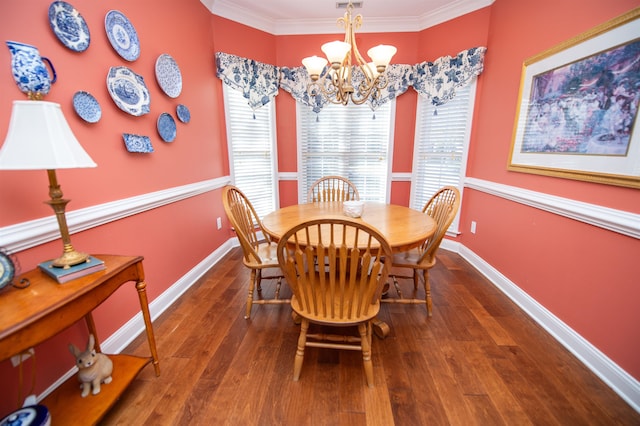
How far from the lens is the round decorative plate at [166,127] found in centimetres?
196

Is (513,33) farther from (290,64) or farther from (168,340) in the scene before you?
(168,340)

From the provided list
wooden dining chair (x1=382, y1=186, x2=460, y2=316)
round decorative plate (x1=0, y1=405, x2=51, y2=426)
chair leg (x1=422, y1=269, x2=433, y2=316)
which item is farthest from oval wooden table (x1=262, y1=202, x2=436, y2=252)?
round decorative plate (x1=0, y1=405, x2=51, y2=426)

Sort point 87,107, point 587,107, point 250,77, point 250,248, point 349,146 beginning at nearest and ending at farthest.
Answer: point 87,107
point 587,107
point 250,248
point 250,77
point 349,146

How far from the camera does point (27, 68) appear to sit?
3.41ft

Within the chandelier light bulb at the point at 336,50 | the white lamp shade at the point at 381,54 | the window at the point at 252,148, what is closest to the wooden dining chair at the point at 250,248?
the chandelier light bulb at the point at 336,50

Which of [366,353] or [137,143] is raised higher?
[137,143]

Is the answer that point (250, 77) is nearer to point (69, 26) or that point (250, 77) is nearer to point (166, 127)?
point (166, 127)

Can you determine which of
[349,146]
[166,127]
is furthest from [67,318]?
[349,146]

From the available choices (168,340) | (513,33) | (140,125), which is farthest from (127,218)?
(513,33)

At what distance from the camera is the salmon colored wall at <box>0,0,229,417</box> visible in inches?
44.0

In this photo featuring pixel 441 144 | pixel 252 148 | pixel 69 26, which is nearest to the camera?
pixel 69 26

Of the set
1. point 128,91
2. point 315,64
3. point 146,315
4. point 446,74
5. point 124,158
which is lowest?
point 146,315

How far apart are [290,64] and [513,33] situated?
225cm

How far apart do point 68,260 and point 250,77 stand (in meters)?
Answer: 2.54
